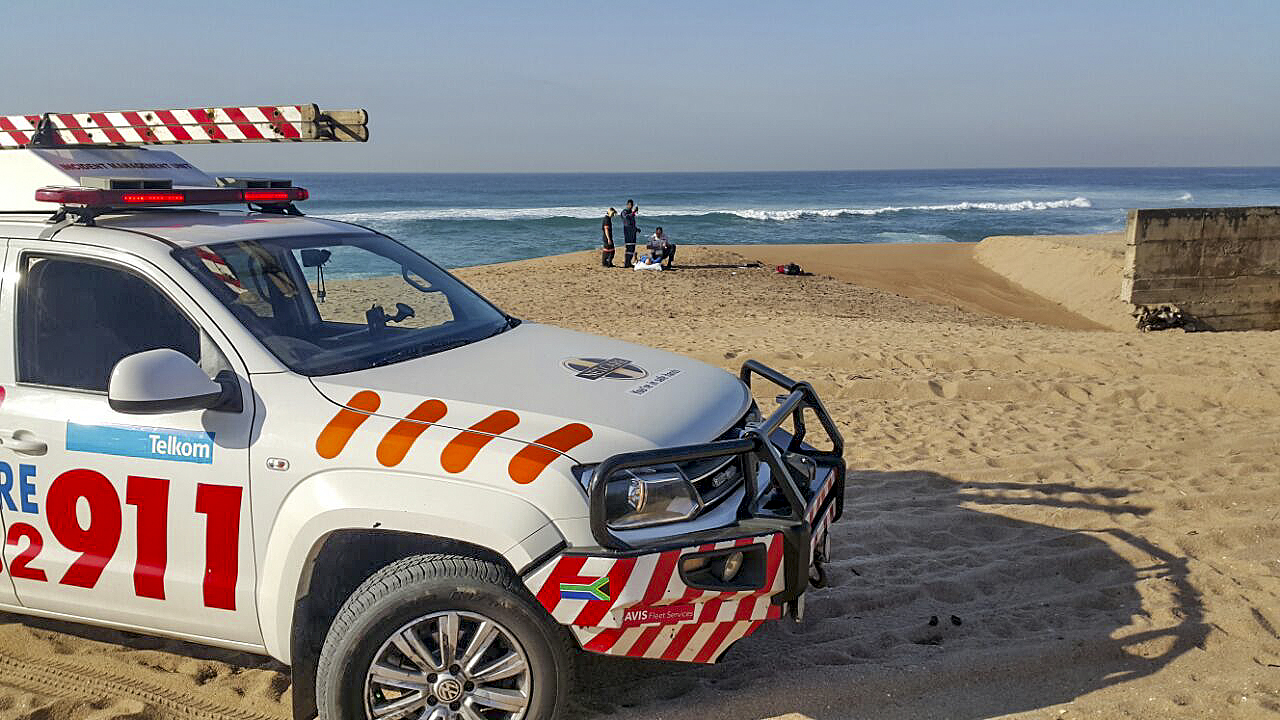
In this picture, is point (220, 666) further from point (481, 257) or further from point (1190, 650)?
point (481, 257)

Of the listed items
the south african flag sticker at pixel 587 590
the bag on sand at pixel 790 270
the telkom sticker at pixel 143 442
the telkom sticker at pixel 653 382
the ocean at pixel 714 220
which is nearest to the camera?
the south african flag sticker at pixel 587 590

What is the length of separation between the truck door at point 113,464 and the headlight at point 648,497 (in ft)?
3.97

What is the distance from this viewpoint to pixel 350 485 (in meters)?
3.12

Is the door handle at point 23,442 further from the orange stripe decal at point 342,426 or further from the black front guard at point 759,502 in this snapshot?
the black front guard at point 759,502

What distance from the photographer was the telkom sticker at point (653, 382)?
3635mm

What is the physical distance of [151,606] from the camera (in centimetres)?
348

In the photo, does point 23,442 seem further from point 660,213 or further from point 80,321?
point 660,213

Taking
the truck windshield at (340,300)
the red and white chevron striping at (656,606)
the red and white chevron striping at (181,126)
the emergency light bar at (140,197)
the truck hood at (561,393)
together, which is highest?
the red and white chevron striping at (181,126)

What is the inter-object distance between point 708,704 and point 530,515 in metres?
1.19

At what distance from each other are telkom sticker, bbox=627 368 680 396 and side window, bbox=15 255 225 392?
169 centimetres

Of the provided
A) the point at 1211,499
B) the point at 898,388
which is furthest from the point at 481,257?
the point at 1211,499

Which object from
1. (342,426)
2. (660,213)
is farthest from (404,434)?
(660,213)

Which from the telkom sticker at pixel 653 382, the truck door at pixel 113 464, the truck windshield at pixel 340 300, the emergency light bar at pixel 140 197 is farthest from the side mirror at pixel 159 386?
the telkom sticker at pixel 653 382

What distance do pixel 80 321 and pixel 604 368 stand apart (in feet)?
6.43
